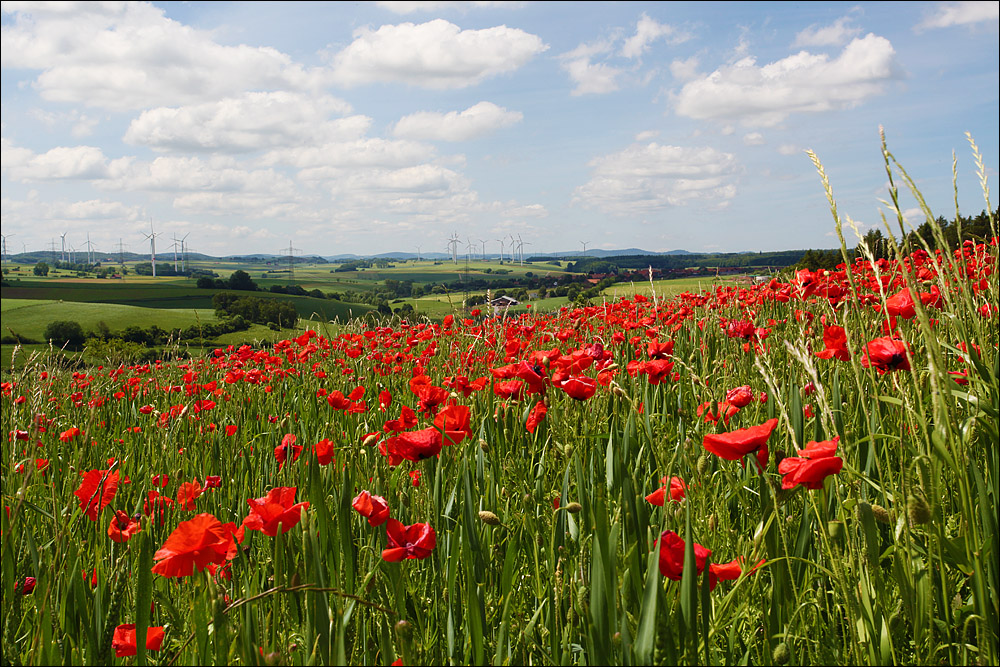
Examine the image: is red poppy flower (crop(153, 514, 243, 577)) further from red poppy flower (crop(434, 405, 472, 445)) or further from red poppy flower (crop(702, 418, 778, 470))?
red poppy flower (crop(702, 418, 778, 470))

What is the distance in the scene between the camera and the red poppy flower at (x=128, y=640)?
1.47m

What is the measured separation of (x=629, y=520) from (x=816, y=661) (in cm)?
55

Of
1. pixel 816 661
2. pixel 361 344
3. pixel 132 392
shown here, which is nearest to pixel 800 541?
pixel 816 661

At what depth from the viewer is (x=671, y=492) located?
1744 mm

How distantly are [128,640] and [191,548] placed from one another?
0.97 ft

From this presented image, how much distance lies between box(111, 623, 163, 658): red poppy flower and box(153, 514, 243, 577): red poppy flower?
0.64ft

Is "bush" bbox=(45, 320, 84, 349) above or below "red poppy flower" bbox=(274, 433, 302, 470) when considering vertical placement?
below

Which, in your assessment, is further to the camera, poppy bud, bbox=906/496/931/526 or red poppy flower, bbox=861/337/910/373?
red poppy flower, bbox=861/337/910/373

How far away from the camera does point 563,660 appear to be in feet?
4.36

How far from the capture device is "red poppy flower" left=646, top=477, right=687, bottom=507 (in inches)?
62.8

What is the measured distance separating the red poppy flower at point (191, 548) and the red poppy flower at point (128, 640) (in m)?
0.20

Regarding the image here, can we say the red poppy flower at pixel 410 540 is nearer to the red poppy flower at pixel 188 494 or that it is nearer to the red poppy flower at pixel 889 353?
the red poppy flower at pixel 188 494

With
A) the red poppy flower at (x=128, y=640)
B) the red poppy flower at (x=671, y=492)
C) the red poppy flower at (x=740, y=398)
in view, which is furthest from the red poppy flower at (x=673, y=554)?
the red poppy flower at (x=128, y=640)

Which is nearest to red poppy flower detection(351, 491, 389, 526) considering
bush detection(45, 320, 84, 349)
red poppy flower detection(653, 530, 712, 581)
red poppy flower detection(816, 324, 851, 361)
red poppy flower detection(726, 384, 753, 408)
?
red poppy flower detection(653, 530, 712, 581)
